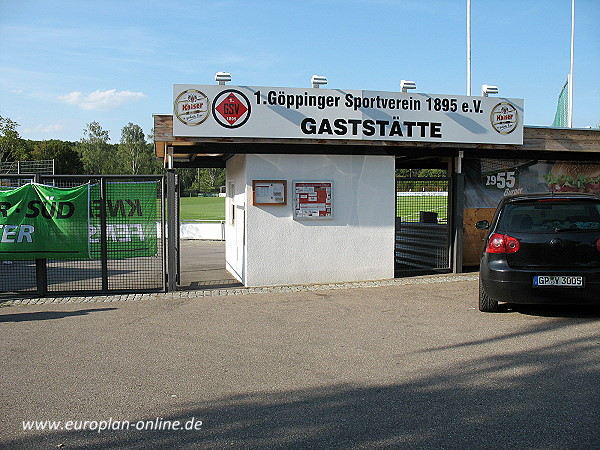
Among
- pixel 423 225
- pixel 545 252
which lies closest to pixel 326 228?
pixel 423 225

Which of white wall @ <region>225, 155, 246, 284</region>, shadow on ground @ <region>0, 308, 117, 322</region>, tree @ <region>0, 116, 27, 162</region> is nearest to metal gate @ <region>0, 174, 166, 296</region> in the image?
shadow on ground @ <region>0, 308, 117, 322</region>

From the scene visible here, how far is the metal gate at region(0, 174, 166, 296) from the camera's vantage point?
393 inches

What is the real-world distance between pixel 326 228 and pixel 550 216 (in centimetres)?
452

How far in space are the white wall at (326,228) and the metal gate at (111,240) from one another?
1.67 meters

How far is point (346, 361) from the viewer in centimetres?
600

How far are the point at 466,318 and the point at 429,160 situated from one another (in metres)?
7.08

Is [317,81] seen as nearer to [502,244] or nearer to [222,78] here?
[222,78]

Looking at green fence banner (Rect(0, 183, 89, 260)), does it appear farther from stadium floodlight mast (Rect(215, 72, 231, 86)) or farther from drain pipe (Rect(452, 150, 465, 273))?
drain pipe (Rect(452, 150, 465, 273))

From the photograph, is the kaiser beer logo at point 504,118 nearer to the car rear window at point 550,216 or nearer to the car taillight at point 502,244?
the car rear window at point 550,216

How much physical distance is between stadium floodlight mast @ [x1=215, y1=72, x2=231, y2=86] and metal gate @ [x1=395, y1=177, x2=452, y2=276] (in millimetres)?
3875

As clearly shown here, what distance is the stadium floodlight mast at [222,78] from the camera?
34.1ft

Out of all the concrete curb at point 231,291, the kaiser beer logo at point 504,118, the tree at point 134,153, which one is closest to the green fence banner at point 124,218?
the concrete curb at point 231,291

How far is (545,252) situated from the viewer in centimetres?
738

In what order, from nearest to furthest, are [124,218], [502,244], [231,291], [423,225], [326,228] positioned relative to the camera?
[502,244] < [124,218] < [231,291] < [326,228] < [423,225]
